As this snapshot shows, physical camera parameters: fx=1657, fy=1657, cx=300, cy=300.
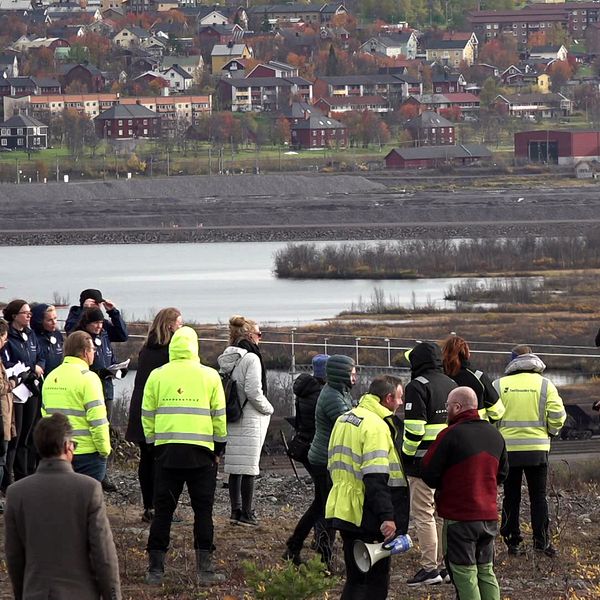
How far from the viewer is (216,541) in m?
8.96

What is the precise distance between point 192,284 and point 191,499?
122 ft

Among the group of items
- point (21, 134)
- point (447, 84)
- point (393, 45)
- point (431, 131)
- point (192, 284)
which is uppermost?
point (393, 45)

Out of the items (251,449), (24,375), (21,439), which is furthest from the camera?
(21,439)

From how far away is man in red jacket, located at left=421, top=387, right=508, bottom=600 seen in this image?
705 centimetres

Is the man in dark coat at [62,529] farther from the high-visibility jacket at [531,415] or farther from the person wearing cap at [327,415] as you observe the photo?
the high-visibility jacket at [531,415]

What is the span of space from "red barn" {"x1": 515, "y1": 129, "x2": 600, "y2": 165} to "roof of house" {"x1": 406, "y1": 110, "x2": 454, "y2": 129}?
1365 centimetres

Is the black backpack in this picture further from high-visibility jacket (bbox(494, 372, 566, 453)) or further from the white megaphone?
the white megaphone

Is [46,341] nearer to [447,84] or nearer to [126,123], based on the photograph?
[126,123]

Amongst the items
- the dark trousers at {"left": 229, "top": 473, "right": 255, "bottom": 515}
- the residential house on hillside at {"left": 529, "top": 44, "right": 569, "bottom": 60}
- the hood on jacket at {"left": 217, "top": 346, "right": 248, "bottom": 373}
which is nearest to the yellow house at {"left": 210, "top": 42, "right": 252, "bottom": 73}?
the residential house on hillside at {"left": 529, "top": 44, "right": 569, "bottom": 60}

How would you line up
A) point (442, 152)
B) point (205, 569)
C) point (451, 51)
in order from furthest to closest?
point (451, 51)
point (442, 152)
point (205, 569)

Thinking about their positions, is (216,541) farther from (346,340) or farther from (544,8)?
(544,8)

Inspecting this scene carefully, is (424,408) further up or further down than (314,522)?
further up

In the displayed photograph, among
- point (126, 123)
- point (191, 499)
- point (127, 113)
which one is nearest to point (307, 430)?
point (191, 499)

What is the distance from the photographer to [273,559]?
28.1ft
